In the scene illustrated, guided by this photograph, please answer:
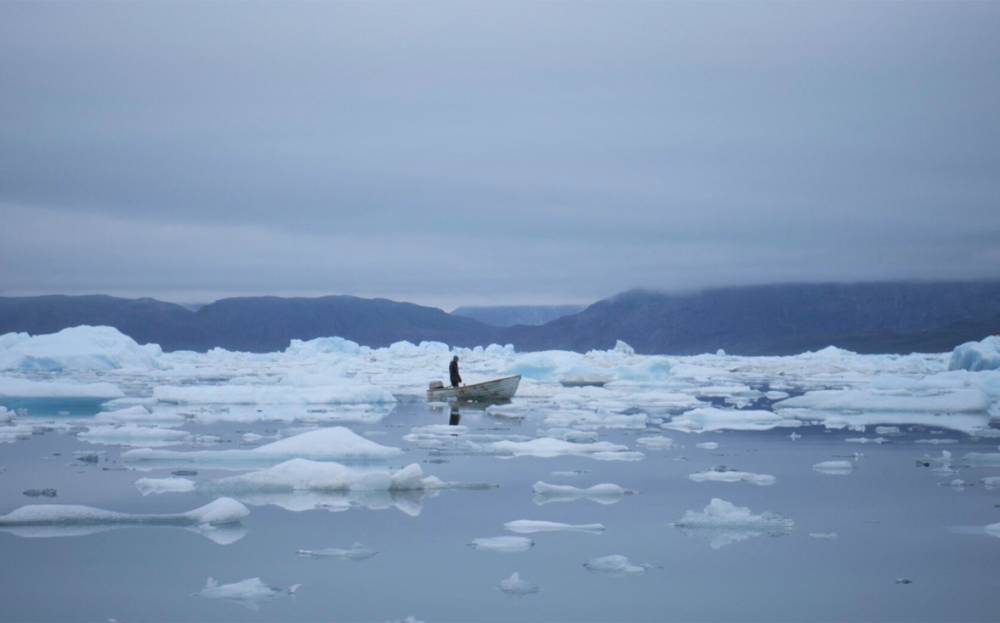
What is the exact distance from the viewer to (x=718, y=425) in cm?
1758

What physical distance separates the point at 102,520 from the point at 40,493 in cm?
207

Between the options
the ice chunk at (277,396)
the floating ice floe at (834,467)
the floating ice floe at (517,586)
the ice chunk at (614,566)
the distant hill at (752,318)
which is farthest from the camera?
the distant hill at (752,318)

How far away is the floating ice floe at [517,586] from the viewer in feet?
20.5

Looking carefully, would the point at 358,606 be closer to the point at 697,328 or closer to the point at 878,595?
the point at 878,595

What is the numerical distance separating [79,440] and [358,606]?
10213mm

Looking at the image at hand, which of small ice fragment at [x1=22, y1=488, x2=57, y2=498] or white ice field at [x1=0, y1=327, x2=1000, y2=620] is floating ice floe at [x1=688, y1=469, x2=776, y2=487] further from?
small ice fragment at [x1=22, y1=488, x2=57, y2=498]

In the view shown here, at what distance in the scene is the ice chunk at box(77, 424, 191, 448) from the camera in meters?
14.3

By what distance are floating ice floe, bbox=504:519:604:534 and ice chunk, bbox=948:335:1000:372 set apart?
30814mm

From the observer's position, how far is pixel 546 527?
8.12 m

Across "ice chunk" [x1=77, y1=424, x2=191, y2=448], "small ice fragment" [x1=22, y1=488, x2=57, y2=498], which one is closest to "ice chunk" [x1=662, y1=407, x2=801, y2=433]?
"ice chunk" [x1=77, y1=424, x2=191, y2=448]

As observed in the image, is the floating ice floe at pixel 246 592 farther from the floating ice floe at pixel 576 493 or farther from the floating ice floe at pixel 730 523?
the floating ice floe at pixel 576 493

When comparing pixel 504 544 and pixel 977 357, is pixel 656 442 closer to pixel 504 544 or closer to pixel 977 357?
pixel 504 544

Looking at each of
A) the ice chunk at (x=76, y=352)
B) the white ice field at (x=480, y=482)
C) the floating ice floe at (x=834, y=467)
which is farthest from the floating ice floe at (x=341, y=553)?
the ice chunk at (x=76, y=352)

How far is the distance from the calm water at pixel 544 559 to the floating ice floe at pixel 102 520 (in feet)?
0.51
